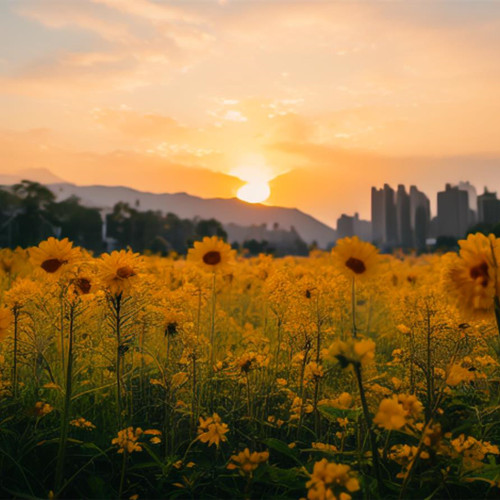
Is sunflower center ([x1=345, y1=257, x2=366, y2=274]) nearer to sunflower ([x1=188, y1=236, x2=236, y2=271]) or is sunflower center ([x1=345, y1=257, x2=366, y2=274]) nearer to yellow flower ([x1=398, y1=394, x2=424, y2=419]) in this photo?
sunflower ([x1=188, y1=236, x2=236, y2=271])

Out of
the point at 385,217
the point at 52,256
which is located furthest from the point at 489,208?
the point at 52,256

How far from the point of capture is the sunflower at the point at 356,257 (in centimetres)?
273

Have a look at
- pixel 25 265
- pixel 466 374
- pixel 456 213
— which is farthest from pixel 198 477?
pixel 456 213

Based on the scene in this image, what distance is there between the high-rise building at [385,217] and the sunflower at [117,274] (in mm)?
97472

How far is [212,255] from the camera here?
349cm

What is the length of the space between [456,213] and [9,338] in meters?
89.1

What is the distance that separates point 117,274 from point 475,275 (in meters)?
1.44

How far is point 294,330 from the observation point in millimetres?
2785

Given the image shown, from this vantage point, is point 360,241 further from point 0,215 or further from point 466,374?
point 0,215

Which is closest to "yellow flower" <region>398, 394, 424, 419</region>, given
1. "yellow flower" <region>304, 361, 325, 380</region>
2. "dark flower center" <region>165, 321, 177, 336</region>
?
"yellow flower" <region>304, 361, 325, 380</region>

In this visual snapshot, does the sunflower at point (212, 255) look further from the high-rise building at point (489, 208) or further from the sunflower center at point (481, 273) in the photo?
the high-rise building at point (489, 208)

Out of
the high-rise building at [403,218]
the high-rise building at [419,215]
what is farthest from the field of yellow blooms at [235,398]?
the high-rise building at [403,218]

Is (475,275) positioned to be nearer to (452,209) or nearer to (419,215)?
(452,209)

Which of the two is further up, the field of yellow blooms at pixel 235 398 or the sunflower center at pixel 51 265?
the sunflower center at pixel 51 265
